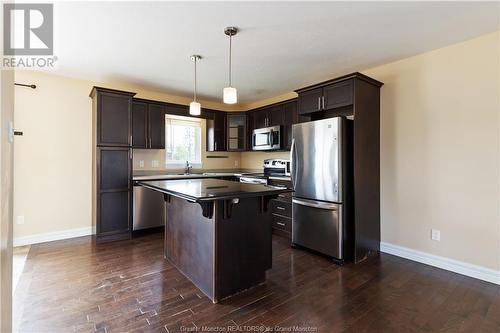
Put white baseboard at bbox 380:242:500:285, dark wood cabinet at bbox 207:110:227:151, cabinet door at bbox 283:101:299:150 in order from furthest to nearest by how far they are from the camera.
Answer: dark wood cabinet at bbox 207:110:227:151
cabinet door at bbox 283:101:299:150
white baseboard at bbox 380:242:500:285

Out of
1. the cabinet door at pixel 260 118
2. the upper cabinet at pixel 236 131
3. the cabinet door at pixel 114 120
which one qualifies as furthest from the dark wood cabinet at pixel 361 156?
the cabinet door at pixel 114 120

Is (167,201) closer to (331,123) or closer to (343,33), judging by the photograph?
(331,123)

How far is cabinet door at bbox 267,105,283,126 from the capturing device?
4684 mm

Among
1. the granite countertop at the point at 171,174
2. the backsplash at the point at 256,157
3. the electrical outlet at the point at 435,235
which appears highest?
the backsplash at the point at 256,157

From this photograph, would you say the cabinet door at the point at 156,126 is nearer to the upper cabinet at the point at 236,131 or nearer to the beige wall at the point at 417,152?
the beige wall at the point at 417,152

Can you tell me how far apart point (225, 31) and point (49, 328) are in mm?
2890

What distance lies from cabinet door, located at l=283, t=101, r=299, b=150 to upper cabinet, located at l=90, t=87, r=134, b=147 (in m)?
2.59

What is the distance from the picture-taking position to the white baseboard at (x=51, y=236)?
3.52 metres

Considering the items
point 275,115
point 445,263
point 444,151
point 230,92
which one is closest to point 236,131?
point 275,115

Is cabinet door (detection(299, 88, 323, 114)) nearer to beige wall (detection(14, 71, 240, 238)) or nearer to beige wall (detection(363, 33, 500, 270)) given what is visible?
beige wall (detection(363, 33, 500, 270))

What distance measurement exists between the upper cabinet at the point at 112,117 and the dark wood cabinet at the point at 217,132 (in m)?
1.79

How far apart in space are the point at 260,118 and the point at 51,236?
402cm

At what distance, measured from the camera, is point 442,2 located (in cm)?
209

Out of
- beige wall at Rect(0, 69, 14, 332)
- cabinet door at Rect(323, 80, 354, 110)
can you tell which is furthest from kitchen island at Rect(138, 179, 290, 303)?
cabinet door at Rect(323, 80, 354, 110)
